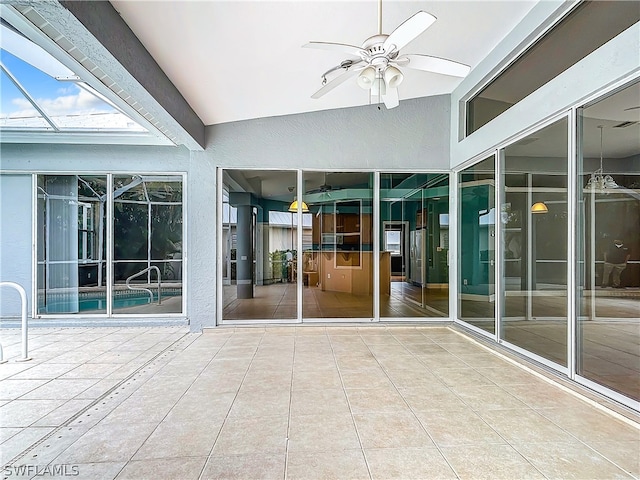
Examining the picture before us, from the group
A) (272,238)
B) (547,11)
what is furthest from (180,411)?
(547,11)

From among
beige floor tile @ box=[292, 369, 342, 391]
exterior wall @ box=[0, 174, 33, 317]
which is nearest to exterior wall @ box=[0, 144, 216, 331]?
exterior wall @ box=[0, 174, 33, 317]

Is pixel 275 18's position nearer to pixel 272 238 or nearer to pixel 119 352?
pixel 272 238

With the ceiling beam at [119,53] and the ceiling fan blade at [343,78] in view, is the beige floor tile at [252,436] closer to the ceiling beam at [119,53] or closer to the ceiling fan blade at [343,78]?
the ceiling fan blade at [343,78]

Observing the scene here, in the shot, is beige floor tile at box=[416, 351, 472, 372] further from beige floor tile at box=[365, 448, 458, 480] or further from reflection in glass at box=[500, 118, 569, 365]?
beige floor tile at box=[365, 448, 458, 480]

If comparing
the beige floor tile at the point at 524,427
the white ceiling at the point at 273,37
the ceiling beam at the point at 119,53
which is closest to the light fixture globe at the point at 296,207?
the white ceiling at the point at 273,37

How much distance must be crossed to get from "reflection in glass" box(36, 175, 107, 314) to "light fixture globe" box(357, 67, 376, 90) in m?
5.07

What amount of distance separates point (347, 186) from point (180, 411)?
4151 mm

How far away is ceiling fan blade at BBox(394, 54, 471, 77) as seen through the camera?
9.16 ft

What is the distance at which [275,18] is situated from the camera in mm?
3320

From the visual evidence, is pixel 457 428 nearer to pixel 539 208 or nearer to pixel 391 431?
pixel 391 431

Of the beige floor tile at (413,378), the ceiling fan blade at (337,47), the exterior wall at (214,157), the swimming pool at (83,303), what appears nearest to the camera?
the ceiling fan blade at (337,47)

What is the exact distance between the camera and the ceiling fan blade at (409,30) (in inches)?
90.3

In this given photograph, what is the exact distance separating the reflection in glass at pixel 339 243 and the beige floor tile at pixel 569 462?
3.67 m

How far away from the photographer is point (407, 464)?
2.15m
